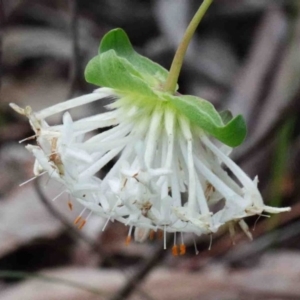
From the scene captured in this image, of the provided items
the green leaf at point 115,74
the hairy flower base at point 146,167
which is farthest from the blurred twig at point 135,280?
the green leaf at point 115,74

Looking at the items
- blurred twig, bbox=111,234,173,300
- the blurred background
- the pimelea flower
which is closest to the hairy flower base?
the pimelea flower

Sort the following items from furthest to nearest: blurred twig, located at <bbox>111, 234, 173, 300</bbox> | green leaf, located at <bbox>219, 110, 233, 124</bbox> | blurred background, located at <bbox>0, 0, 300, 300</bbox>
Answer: blurred background, located at <bbox>0, 0, 300, 300</bbox> < blurred twig, located at <bbox>111, 234, 173, 300</bbox> < green leaf, located at <bbox>219, 110, 233, 124</bbox>

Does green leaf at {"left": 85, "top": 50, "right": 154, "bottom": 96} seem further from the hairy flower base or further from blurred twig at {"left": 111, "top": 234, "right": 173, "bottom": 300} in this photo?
blurred twig at {"left": 111, "top": 234, "right": 173, "bottom": 300}

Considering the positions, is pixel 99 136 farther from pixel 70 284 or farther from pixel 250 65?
pixel 250 65

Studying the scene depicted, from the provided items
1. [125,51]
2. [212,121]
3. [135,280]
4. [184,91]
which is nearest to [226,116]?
[212,121]

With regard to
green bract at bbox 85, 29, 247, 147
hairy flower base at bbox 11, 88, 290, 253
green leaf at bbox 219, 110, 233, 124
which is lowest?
hairy flower base at bbox 11, 88, 290, 253

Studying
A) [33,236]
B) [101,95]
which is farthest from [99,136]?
[33,236]

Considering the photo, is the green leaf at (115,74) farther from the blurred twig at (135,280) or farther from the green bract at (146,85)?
the blurred twig at (135,280)

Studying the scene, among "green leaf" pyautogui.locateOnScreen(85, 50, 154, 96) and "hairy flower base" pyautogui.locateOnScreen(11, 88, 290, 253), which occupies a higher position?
"green leaf" pyautogui.locateOnScreen(85, 50, 154, 96)
